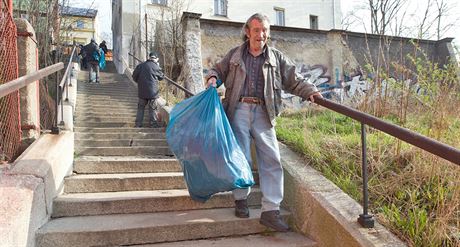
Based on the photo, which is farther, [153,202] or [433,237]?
[153,202]

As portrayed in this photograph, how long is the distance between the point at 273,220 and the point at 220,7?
17.3 meters

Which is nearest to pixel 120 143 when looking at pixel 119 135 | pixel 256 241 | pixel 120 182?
pixel 119 135

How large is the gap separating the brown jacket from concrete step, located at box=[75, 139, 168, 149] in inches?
88.6

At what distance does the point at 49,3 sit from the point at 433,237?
8.04 metres

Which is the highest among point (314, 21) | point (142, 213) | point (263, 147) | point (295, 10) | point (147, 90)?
point (295, 10)

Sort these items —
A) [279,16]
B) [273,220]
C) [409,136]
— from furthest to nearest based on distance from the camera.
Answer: [279,16] → [273,220] → [409,136]

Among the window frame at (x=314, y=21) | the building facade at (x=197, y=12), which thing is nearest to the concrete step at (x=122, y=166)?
the building facade at (x=197, y=12)

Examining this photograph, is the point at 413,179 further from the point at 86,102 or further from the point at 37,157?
the point at 86,102

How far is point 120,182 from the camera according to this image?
3180 millimetres

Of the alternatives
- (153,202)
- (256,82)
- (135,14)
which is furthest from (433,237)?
(135,14)

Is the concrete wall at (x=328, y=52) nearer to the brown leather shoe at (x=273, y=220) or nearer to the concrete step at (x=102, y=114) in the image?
the concrete step at (x=102, y=114)

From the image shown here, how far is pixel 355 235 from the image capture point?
2.18 metres

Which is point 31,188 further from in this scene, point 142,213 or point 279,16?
point 279,16

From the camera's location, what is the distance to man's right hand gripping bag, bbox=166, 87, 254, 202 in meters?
2.34
